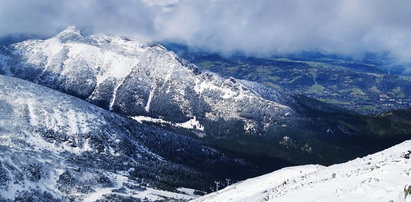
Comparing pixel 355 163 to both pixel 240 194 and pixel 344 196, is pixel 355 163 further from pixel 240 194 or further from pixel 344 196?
pixel 344 196

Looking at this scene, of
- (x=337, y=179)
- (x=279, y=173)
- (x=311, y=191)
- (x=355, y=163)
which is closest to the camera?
(x=311, y=191)

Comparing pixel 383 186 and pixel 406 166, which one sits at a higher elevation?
pixel 406 166

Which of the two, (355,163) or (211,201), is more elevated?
(355,163)

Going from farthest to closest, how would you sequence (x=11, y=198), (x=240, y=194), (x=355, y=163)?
(x=11, y=198) → (x=240, y=194) → (x=355, y=163)

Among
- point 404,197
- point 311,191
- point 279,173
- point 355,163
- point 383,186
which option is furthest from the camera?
point 279,173

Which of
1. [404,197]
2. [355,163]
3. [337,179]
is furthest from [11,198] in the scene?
[404,197]

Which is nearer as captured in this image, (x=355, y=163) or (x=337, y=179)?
(x=337, y=179)

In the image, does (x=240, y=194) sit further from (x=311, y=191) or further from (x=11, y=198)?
(x=11, y=198)

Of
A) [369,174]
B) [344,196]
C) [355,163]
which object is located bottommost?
[344,196]

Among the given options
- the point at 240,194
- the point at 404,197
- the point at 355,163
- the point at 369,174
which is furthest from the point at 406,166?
the point at 240,194
